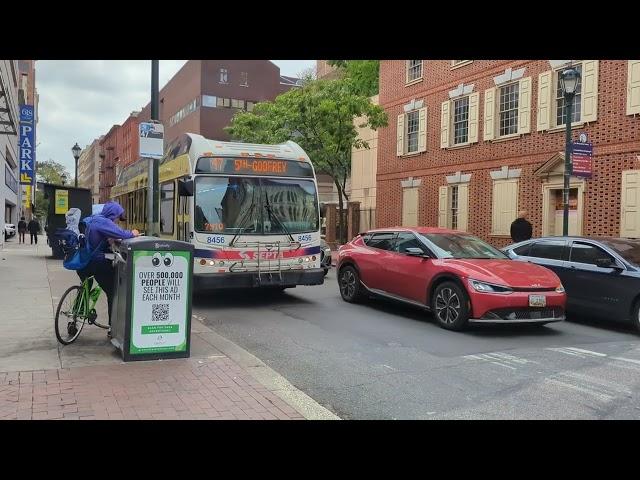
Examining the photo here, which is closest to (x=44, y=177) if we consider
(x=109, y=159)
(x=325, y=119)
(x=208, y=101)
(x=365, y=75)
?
(x=109, y=159)

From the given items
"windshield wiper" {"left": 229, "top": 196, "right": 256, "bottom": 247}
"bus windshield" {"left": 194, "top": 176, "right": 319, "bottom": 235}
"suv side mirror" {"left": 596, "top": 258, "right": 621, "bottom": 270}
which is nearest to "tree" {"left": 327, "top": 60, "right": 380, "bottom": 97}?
"bus windshield" {"left": 194, "top": 176, "right": 319, "bottom": 235}

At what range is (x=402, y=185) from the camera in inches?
957

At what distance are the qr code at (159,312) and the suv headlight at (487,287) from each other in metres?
4.22

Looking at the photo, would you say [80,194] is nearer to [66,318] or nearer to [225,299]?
[225,299]

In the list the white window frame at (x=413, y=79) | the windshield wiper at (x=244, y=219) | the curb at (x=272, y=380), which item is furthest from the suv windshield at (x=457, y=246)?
the white window frame at (x=413, y=79)

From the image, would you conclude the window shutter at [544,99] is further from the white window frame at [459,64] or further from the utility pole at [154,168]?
the utility pole at [154,168]

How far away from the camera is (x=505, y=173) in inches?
753

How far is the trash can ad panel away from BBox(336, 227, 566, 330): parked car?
3972mm

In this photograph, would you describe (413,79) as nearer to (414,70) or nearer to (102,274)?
(414,70)

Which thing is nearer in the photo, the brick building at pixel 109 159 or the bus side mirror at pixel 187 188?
the bus side mirror at pixel 187 188

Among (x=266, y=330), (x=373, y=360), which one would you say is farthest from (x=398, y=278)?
(x=373, y=360)

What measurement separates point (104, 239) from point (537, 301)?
576cm

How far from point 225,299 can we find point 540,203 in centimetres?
1077

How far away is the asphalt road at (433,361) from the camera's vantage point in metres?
5.26
